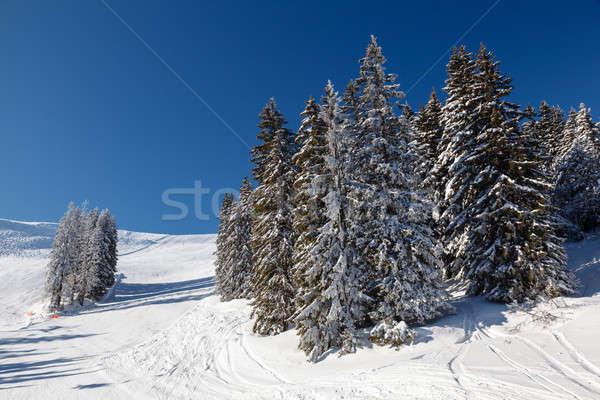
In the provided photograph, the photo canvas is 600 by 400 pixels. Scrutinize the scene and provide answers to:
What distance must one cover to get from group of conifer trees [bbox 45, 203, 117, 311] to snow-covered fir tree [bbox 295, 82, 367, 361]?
1695 inches

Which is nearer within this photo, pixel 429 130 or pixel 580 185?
pixel 429 130

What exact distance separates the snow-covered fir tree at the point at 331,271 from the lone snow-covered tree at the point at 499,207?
7.66m

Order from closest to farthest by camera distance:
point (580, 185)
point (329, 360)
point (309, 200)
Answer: point (329, 360) < point (309, 200) < point (580, 185)

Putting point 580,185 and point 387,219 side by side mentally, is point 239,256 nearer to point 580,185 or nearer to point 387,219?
point 387,219

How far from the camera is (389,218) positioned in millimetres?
14641

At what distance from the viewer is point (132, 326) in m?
29.3

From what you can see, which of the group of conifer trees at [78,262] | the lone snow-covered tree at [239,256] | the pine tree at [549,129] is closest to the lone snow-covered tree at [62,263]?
the group of conifer trees at [78,262]

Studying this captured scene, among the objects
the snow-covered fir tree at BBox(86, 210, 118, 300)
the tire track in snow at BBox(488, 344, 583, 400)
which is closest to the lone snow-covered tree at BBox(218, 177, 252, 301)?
the snow-covered fir tree at BBox(86, 210, 118, 300)

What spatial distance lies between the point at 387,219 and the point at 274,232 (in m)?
7.77

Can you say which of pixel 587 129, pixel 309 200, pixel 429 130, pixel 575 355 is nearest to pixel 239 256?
pixel 309 200

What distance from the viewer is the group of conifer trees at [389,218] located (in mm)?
13945

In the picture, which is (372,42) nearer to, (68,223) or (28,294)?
(68,223)

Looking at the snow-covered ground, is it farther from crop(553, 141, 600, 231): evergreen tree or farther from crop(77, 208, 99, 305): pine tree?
crop(77, 208, 99, 305): pine tree

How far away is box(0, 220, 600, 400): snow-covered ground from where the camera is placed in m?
8.90
